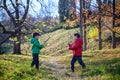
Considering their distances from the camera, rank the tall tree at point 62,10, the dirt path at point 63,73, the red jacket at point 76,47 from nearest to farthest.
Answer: the dirt path at point 63,73 < the red jacket at point 76,47 < the tall tree at point 62,10

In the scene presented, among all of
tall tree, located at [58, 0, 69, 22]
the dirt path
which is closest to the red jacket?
the dirt path

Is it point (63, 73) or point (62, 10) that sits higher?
point (62, 10)

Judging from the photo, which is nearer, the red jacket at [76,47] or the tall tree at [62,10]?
the red jacket at [76,47]

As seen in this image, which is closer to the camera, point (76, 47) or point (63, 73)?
point (63, 73)

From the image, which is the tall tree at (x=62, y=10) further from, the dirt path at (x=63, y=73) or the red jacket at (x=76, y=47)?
the red jacket at (x=76, y=47)

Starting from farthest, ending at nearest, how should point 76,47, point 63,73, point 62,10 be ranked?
point 62,10
point 76,47
point 63,73

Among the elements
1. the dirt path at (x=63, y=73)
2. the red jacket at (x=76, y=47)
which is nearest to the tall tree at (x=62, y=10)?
the dirt path at (x=63, y=73)

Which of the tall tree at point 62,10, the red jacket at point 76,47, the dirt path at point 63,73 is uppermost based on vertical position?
the tall tree at point 62,10

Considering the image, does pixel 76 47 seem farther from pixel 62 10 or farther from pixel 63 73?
pixel 62 10

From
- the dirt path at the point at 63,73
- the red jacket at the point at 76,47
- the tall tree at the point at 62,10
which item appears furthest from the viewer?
the tall tree at the point at 62,10

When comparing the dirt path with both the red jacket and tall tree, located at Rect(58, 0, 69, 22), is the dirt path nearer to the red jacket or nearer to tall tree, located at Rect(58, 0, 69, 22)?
the red jacket

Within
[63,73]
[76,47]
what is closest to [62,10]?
A: [76,47]

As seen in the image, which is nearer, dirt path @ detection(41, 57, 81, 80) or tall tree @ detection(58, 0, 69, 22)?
dirt path @ detection(41, 57, 81, 80)

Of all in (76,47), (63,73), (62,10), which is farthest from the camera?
(62,10)
